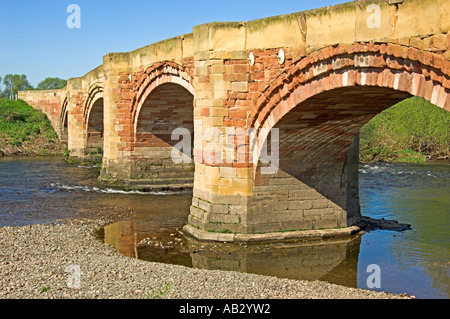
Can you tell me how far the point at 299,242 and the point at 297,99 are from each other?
3469 millimetres

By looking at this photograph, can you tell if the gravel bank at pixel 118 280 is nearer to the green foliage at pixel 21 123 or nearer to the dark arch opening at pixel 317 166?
the dark arch opening at pixel 317 166

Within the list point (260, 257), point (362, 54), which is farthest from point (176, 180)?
point (362, 54)

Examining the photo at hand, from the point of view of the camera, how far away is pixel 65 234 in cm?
1289

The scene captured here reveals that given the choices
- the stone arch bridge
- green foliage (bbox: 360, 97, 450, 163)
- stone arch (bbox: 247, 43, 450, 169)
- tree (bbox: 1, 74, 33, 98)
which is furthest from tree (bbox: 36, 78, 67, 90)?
stone arch (bbox: 247, 43, 450, 169)

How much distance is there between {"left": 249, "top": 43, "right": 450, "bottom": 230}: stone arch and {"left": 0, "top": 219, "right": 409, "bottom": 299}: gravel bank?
3.43 meters

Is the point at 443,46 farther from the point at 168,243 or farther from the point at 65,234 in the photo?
the point at 65,234

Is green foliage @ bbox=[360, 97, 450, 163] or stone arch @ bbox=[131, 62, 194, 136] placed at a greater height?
stone arch @ bbox=[131, 62, 194, 136]

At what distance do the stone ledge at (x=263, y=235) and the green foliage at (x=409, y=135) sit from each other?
686 inches

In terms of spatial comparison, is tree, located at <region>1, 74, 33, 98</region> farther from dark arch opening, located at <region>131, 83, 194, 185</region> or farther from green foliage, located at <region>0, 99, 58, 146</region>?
dark arch opening, located at <region>131, 83, 194, 185</region>

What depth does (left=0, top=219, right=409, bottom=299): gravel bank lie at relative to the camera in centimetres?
820

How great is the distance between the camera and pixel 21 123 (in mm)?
41156

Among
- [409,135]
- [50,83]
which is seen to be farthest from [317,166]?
[50,83]

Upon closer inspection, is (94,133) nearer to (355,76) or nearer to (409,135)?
(409,135)
